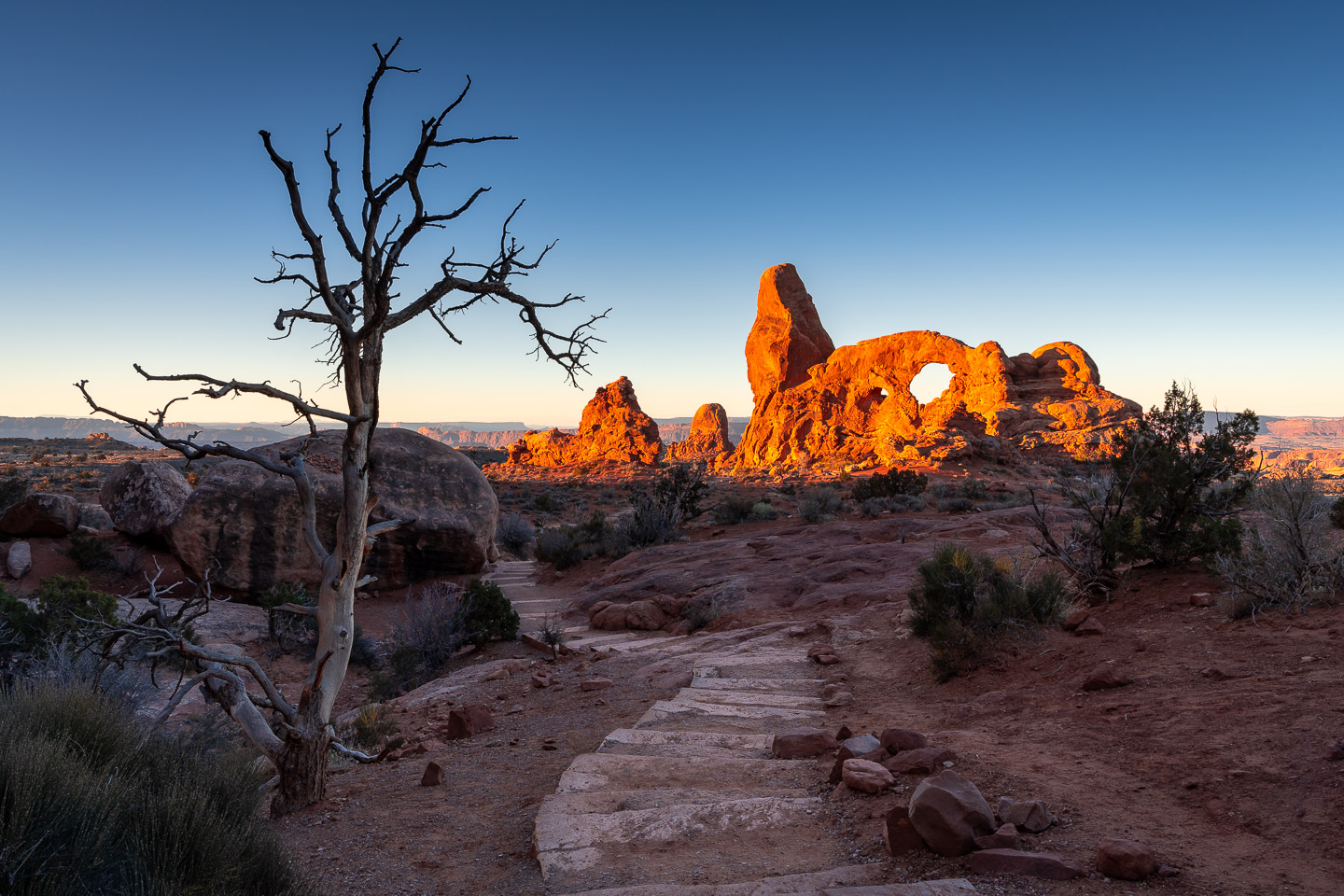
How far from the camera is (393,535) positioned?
15203 mm

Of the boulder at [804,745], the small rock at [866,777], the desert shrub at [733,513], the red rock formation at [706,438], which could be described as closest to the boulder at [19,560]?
the boulder at [804,745]

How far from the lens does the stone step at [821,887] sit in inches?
110

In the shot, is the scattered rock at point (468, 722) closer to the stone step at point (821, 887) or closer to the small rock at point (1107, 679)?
the stone step at point (821, 887)

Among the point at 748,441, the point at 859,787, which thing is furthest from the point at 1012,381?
the point at 859,787

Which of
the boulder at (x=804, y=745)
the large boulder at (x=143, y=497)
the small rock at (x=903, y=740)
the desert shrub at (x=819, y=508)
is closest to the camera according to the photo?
the small rock at (x=903, y=740)

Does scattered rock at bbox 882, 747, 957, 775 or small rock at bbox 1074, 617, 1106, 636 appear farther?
small rock at bbox 1074, 617, 1106, 636

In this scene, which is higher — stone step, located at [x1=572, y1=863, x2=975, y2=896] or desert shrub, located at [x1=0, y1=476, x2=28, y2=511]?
desert shrub, located at [x1=0, y1=476, x2=28, y2=511]

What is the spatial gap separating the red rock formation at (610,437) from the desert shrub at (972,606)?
154 ft

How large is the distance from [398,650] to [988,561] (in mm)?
7842

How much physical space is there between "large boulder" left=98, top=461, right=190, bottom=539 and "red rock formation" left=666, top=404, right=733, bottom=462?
47579mm

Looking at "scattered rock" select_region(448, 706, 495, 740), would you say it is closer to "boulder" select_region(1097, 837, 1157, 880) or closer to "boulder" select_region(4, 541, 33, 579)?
"boulder" select_region(1097, 837, 1157, 880)

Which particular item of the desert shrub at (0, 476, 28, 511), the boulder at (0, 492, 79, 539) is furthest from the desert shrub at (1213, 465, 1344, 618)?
the desert shrub at (0, 476, 28, 511)

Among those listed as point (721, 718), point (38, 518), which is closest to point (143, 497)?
point (38, 518)

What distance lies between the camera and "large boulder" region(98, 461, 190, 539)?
48.7ft
